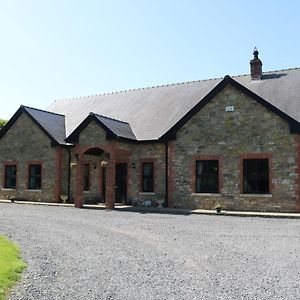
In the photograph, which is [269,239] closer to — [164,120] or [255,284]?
[255,284]

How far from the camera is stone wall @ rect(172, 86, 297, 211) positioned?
1864cm

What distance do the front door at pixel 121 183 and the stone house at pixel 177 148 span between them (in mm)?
61

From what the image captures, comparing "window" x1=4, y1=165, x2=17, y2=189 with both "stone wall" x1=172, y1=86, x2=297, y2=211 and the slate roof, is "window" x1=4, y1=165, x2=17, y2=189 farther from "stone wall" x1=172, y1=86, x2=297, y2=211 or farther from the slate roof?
"stone wall" x1=172, y1=86, x2=297, y2=211

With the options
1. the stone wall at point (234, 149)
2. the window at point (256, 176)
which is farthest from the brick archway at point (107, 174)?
the window at point (256, 176)

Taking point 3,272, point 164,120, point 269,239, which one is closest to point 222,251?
point 269,239

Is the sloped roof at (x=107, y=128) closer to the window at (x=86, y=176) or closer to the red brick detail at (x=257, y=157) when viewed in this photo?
the window at (x=86, y=176)

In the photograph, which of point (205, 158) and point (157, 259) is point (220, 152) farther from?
point (157, 259)

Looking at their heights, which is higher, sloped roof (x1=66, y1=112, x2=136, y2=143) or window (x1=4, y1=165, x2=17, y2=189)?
sloped roof (x1=66, y1=112, x2=136, y2=143)

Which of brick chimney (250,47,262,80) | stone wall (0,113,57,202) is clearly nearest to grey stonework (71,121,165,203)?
stone wall (0,113,57,202)

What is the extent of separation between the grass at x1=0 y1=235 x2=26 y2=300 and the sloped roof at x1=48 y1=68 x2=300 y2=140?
13441mm

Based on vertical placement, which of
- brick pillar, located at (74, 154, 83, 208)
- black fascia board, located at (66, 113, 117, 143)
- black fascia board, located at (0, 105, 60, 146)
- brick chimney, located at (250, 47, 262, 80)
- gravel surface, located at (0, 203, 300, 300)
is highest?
brick chimney, located at (250, 47, 262, 80)

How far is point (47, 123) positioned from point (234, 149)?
13.3 m

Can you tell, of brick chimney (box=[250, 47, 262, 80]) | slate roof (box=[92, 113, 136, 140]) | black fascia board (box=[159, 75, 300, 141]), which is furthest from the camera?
brick chimney (box=[250, 47, 262, 80])

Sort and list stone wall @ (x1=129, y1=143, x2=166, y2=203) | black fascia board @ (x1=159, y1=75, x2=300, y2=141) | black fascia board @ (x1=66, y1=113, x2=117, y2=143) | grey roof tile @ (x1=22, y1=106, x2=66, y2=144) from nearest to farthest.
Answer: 1. black fascia board @ (x1=159, y1=75, x2=300, y2=141)
2. black fascia board @ (x1=66, y1=113, x2=117, y2=143)
3. stone wall @ (x1=129, y1=143, x2=166, y2=203)
4. grey roof tile @ (x1=22, y1=106, x2=66, y2=144)
